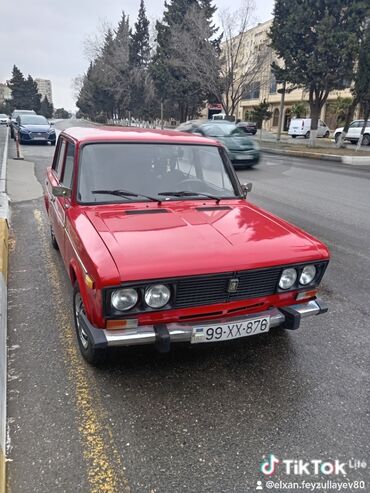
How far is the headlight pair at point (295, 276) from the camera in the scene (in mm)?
2922

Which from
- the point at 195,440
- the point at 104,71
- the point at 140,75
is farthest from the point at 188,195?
the point at 104,71

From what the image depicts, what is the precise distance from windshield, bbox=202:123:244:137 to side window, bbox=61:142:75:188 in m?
11.8

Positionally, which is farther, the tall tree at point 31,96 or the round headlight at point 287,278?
the tall tree at point 31,96

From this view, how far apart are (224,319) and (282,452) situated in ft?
2.90

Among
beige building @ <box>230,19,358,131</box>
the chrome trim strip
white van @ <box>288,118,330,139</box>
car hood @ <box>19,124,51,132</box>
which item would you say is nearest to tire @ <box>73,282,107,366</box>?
the chrome trim strip

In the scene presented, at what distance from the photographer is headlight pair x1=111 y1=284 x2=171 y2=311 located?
248cm

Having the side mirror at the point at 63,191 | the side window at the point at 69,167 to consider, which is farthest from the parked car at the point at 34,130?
the side mirror at the point at 63,191

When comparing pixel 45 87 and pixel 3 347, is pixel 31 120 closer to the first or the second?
→ pixel 3 347

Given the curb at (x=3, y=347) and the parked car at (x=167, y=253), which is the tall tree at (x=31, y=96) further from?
the parked car at (x=167, y=253)

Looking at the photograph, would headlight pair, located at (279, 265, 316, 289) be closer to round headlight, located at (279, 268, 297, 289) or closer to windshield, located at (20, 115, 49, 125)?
round headlight, located at (279, 268, 297, 289)

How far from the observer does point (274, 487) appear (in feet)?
6.95

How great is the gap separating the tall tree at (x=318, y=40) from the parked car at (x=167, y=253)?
2085 centimetres

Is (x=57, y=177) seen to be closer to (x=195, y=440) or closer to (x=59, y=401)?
(x=59, y=401)

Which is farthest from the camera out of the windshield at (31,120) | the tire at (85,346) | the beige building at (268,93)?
the beige building at (268,93)
